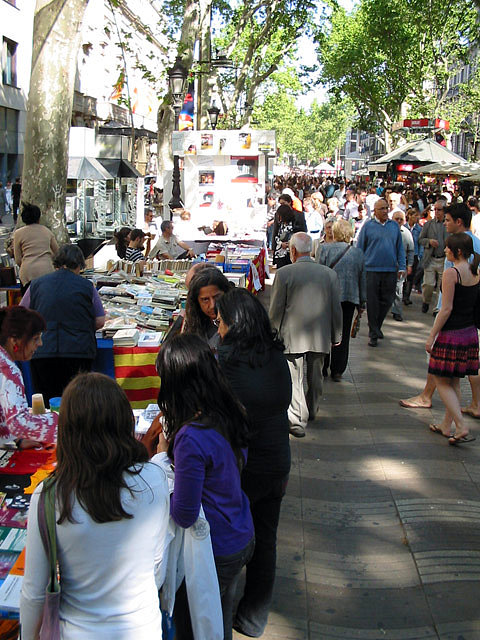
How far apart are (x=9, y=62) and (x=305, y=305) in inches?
1199

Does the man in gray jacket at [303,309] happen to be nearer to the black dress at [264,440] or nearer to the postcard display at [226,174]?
the black dress at [264,440]

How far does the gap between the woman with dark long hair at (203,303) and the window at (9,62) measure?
30.4 meters

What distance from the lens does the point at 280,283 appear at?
6.26 metres

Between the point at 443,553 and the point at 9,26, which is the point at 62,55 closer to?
the point at 443,553

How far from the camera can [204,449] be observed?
2688 millimetres

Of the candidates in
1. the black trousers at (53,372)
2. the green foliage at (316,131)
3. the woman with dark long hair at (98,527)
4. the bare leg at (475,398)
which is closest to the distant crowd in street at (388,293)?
the bare leg at (475,398)

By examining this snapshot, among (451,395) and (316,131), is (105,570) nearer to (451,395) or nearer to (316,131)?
(451,395)

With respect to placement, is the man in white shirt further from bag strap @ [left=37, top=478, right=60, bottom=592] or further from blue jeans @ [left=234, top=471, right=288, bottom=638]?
bag strap @ [left=37, top=478, right=60, bottom=592]

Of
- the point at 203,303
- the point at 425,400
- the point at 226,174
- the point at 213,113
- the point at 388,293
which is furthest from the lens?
the point at 213,113

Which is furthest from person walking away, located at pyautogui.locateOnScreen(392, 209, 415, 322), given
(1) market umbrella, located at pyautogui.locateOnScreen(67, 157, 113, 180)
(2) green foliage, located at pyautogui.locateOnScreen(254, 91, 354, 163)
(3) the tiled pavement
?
(2) green foliage, located at pyautogui.locateOnScreen(254, 91, 354, 163)

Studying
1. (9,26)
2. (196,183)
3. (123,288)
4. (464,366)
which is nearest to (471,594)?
(464,366)

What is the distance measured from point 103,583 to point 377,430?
485 centimetres

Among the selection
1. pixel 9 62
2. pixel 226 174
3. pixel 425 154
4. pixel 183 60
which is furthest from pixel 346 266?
pixel 9 62

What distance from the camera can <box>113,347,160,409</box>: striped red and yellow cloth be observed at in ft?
20.8
